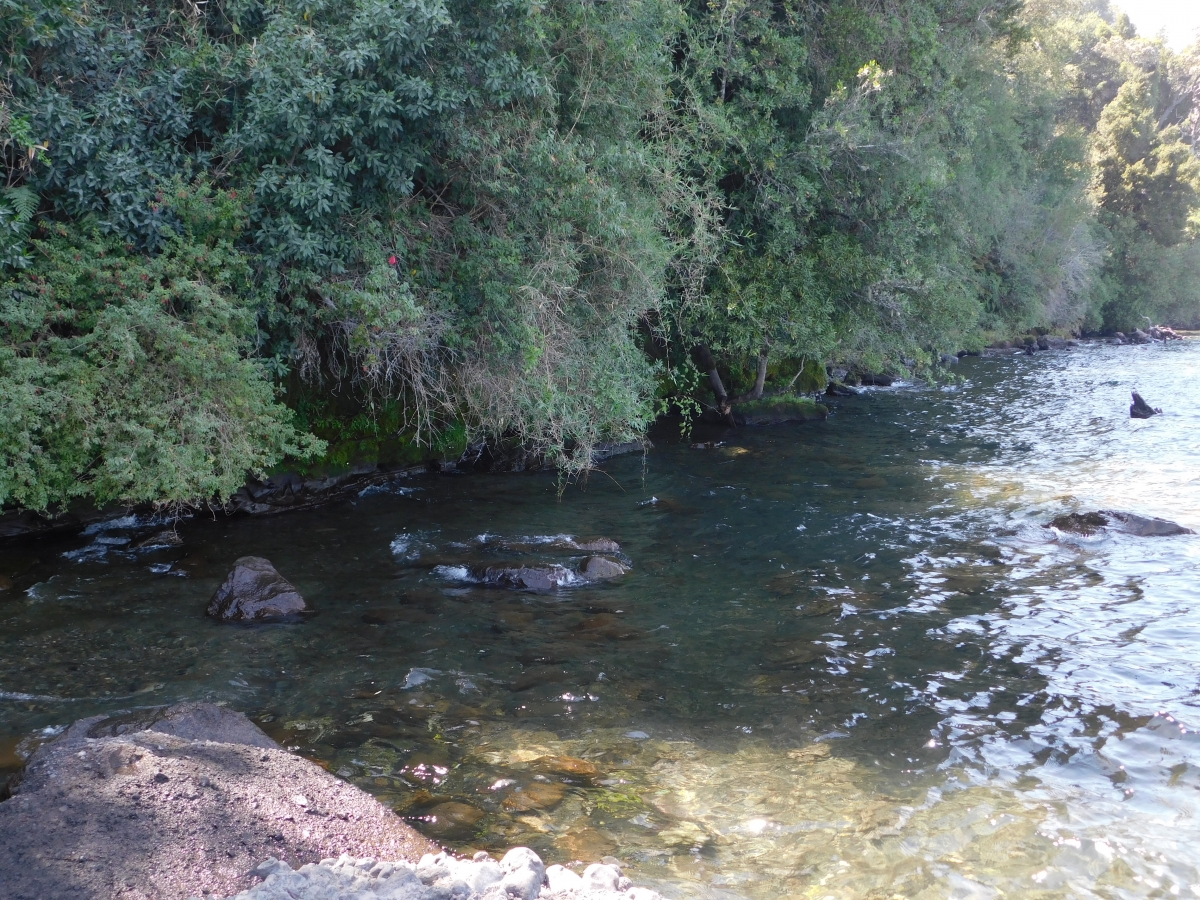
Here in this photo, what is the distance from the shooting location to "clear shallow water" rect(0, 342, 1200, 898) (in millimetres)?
5270

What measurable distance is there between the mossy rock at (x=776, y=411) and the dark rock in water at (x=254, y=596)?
1407 centimetres

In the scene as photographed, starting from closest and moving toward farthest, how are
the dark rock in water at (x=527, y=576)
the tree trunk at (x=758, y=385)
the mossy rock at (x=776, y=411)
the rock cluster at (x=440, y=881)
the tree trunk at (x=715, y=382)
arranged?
the rock cluster at (x=440, y=881), the dark rock in water at (x=527, y=576), the tree trunk at (x=715, y=382), the tree trunk at (x=758, y=385), the mossy rock at (x=776, y=411)

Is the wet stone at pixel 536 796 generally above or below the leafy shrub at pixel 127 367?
below

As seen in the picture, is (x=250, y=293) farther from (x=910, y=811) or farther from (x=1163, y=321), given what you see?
(x=1163, y=321)

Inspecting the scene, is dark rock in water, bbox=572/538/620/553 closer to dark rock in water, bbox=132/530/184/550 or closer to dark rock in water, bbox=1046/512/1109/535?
dark rock in water, bbox=132/530/184/550

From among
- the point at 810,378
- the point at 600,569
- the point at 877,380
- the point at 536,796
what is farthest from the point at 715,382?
the point at 536,796

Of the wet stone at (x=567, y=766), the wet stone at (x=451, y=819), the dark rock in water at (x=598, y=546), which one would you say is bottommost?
Answer: the dark rock in water at (x=598, y=546)

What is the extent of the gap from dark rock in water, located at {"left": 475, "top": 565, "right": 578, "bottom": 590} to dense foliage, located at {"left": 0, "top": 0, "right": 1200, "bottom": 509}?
9.90ft

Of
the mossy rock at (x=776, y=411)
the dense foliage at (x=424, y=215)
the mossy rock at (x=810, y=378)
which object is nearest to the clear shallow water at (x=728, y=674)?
the dense foliage at (x=424, y=215)

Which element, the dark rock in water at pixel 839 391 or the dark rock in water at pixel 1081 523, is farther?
the dark rock in water at pixel 839 391

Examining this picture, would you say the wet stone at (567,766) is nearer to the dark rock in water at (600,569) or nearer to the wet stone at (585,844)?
the wet stone at (585,844)

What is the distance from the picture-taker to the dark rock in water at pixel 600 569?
1031 cm

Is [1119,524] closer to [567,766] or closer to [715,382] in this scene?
[567,766]

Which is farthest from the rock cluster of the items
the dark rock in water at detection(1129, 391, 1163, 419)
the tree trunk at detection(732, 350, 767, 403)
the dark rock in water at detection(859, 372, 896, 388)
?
the dark rock in water at detection(859, 372, 896, 388)
